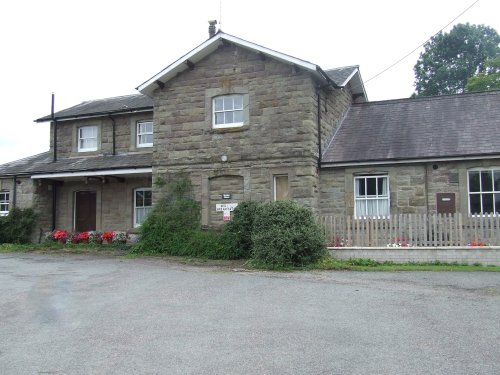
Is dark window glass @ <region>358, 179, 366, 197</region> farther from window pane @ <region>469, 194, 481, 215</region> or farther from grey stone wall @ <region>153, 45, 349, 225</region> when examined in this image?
window pane @ <region>469, 194, 481, 215</region>

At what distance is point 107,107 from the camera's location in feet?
76.2

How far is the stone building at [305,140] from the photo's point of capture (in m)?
16.2

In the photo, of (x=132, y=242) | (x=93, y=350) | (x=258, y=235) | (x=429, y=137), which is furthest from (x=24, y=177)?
(x=93, y=350)

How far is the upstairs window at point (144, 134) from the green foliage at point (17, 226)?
555 centimetres

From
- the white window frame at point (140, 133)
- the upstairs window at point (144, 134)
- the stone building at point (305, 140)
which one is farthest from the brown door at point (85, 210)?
the upstairs window at point (144, 134)

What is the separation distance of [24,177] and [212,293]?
15777 millimetres

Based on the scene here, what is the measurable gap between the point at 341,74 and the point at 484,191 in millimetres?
6937

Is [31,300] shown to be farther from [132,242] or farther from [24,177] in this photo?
[24,177]

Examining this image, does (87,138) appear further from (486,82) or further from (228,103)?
(486,82)

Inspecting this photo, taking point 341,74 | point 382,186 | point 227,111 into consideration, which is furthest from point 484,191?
point 227,111

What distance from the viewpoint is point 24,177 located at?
22.3 meters

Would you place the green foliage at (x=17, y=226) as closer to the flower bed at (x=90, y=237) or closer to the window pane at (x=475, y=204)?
the flower bed at (x=90, y=237)

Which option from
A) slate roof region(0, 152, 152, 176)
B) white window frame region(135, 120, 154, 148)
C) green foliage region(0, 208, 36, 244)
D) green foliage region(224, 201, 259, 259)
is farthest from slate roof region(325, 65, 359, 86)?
green foliage region(0, 208, 36, 244)

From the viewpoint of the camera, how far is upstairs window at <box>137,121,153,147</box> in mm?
21719
